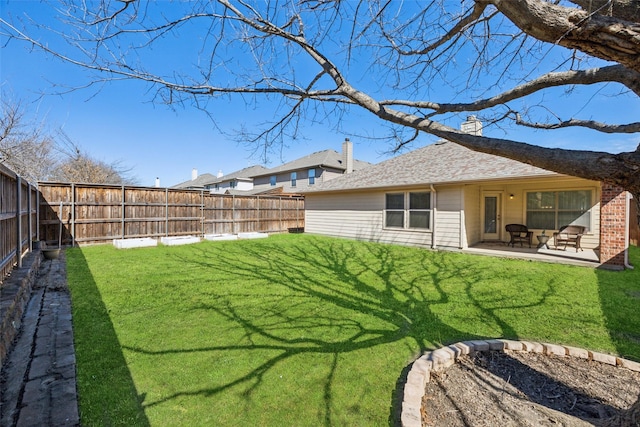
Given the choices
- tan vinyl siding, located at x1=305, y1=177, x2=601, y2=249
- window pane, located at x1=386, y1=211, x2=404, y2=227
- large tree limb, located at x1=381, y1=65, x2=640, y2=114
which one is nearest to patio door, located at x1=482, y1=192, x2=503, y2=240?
tan vinyl siding, located at x1=305, y1=177, x2=601, y2=249

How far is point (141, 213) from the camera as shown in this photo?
11.7 meters

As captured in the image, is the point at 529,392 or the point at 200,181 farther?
the point at 200,181

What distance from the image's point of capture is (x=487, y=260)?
8.52m

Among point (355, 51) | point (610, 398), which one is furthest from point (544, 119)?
point (610, 398)

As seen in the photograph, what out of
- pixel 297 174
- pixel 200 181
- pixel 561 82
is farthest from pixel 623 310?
pixel 200 181

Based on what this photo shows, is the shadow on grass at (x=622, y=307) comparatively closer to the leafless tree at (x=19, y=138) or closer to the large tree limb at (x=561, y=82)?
the large tree limb at (x=561, y=82)

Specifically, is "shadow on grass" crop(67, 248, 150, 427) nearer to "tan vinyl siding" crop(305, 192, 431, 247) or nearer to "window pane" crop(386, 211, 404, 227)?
"tan vinyl siding" crop(305, 192, 431, 247)

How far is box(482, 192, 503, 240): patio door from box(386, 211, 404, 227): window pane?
3121 mm

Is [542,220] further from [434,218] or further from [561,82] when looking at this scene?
[561,82]

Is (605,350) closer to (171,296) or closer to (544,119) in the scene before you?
(544,119)

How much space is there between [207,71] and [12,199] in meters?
5.08

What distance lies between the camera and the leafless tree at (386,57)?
1640 mm

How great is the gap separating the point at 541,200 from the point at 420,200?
4.20 metres

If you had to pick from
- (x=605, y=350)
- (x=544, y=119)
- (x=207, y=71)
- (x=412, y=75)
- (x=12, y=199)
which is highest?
(x=412, y=75)
